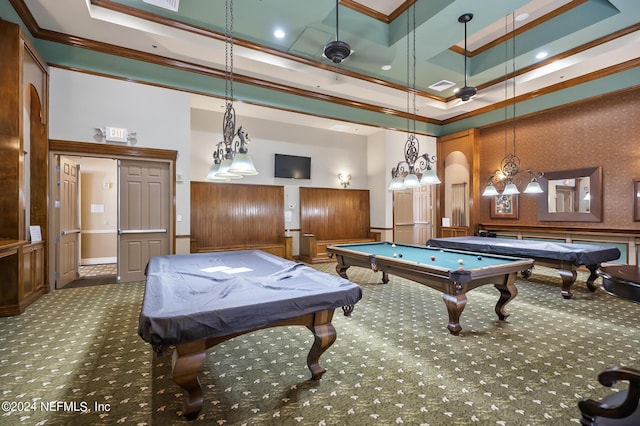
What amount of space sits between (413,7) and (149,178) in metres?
5.32

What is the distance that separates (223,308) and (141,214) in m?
4.64

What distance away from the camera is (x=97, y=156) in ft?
16.8

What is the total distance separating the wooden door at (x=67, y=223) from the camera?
503cm

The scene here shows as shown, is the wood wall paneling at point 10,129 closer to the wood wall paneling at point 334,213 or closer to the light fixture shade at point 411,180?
the light fixture shade at point 411,180

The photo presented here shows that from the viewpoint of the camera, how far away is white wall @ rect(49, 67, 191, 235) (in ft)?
15.9

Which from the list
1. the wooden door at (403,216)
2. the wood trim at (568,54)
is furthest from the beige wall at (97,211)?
the wood trim at (568,54)

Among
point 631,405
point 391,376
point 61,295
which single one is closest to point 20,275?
point 61,295

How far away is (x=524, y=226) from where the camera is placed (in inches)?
281

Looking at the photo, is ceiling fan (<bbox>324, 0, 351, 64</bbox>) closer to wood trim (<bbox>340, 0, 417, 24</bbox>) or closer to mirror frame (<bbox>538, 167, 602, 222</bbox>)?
wood trim (<bbox>340, 0, 417, 24</bbox>)

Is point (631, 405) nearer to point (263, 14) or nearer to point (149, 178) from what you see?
point (263, 14)

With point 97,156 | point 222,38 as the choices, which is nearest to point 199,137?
point 97,156

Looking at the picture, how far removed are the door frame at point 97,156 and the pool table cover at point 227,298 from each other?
2990mm

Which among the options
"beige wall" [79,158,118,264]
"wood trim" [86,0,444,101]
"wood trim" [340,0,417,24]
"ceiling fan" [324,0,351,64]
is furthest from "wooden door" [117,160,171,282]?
"wood trim" [340,0,417,24]

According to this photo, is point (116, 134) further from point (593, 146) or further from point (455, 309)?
point (593, 146)
